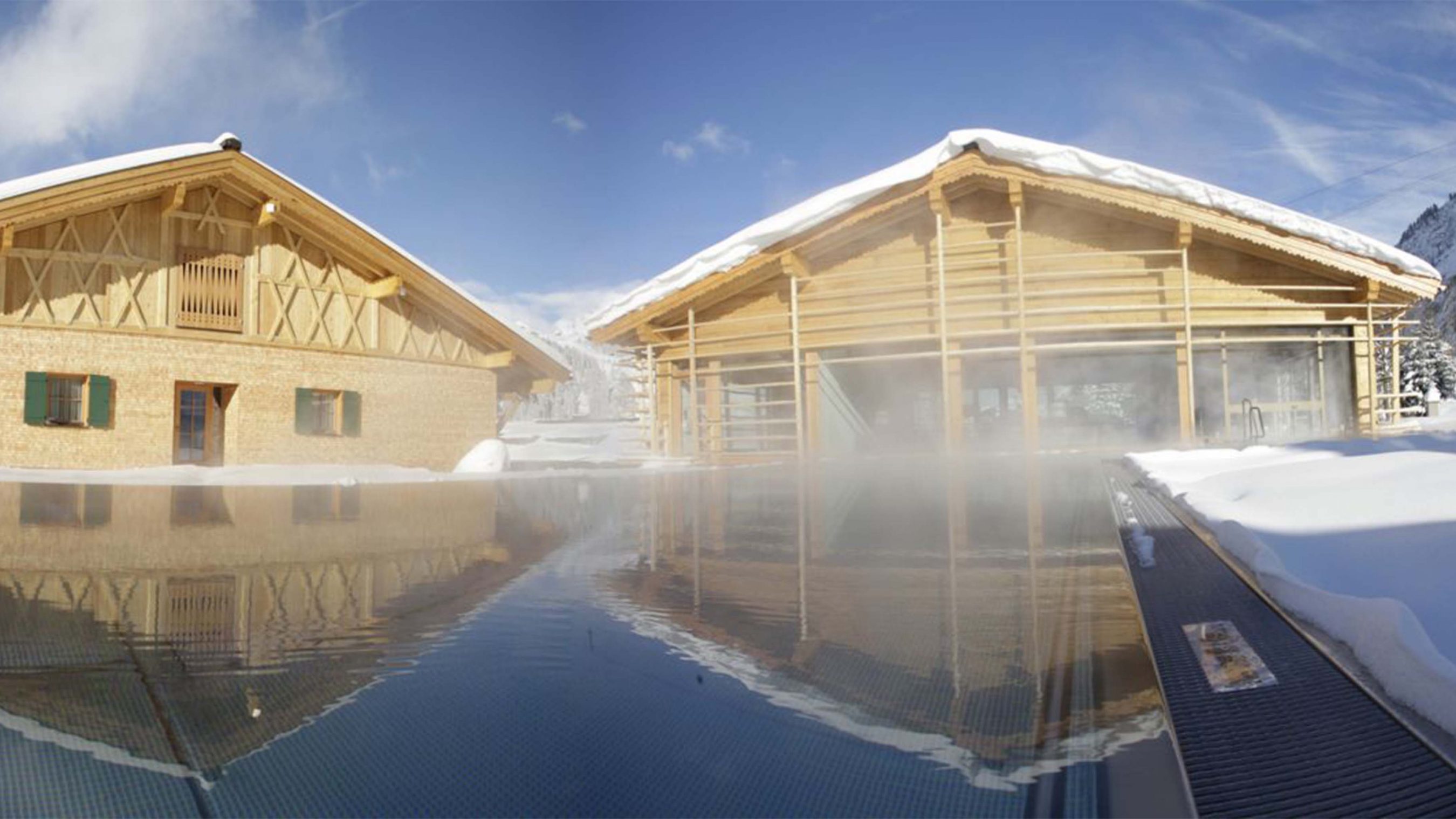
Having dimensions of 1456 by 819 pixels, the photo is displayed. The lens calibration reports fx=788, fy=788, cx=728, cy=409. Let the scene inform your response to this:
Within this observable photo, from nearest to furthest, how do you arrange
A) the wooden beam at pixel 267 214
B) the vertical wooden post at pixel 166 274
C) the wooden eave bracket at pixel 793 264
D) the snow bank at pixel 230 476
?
the snow bank at pixel 230 476, the vertical wooden post at pixel 166 274, the wooden beam at pixel 267 214, the wooden eave bracket at pixel 793 264

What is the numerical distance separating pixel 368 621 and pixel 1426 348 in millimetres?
42279

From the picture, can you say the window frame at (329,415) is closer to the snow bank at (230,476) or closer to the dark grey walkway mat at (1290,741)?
the snow bank at (230,476)

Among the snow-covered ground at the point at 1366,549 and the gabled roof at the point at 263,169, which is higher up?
the gabled roof at the point at 263,169

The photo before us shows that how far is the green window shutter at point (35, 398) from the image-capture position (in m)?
9.75

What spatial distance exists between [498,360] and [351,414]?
2655 millimetres

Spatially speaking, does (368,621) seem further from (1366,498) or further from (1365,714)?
(1366,498)

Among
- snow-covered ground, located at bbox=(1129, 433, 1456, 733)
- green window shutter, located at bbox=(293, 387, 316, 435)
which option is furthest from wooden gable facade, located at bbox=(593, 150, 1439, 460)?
snow-covered ground, located at bbox=(1129, 433, 1456, 733)

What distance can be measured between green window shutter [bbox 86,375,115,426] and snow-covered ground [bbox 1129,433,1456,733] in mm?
12003

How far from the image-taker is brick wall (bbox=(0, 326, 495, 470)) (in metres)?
9.85

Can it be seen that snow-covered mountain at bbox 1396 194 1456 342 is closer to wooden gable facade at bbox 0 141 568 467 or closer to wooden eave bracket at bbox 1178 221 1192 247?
wooden eave bracket at bbox 1178 221 1192 247

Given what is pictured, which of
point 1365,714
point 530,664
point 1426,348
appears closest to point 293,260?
point 530,664

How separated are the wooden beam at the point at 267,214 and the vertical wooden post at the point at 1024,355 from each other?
1025 cm

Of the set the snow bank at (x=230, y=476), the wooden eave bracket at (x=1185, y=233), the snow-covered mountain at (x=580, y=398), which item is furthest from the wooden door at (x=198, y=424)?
the snow-covered mountain at (x=580, y=398)

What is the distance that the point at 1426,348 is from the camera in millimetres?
32094
